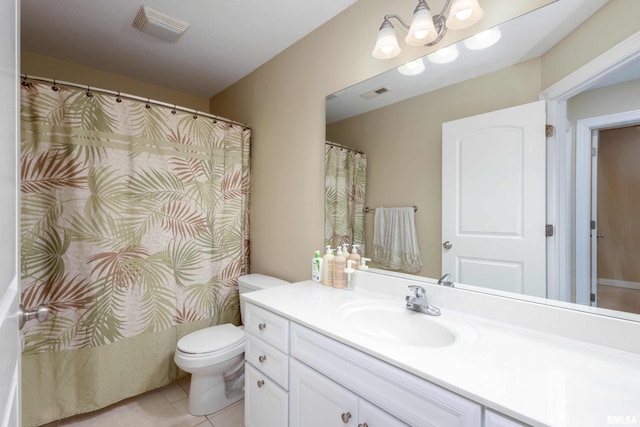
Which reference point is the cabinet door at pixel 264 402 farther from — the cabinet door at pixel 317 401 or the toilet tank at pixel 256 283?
the toilet tank at pixel 256 283

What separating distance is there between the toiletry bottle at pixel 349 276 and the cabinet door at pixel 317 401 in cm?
49

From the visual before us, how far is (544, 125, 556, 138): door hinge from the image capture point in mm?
999

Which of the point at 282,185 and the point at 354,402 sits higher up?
the point at 282,185

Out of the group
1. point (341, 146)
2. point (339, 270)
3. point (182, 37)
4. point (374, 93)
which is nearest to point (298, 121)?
point (341, 146)

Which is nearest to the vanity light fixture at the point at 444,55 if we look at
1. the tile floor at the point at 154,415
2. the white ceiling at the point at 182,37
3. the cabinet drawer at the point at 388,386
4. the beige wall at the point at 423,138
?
the beige wall at the point at 423,138

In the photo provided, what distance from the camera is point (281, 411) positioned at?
3.91ft

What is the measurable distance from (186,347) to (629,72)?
2.25 metres

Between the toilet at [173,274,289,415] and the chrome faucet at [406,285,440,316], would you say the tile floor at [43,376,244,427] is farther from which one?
the chrome faucet at [406,285,440,316]

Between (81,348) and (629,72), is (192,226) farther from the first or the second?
(629,72)

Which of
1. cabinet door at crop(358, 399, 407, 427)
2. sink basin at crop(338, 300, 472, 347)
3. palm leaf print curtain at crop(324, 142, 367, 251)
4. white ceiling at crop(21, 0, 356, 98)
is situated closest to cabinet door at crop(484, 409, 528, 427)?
cabinet door at crop(358, 399, 407, 427)

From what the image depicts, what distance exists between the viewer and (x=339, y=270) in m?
1.52

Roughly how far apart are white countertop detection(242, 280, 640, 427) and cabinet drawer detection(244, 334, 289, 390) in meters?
0.23

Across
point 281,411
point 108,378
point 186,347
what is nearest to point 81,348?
point 108,378

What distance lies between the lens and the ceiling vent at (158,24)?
1.64m
